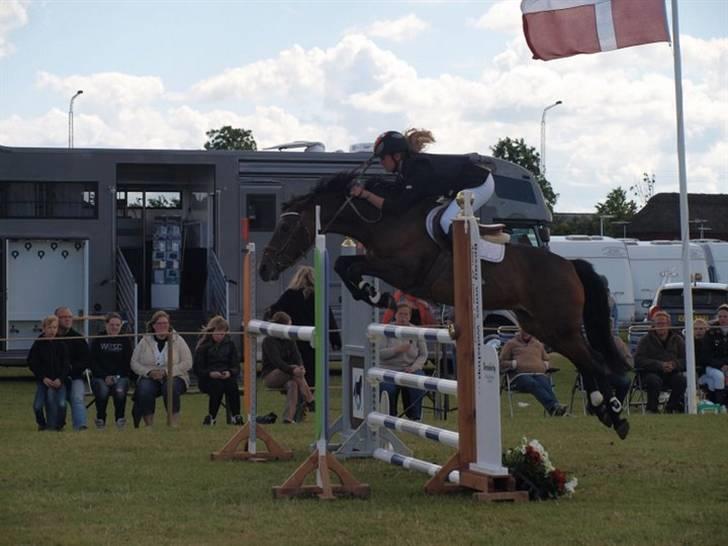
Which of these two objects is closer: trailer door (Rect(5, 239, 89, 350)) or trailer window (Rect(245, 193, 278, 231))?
trailer door (Rect(5, 239, 89, 350))

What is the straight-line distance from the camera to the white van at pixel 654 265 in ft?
109

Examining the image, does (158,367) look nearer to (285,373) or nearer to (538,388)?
(285,373)

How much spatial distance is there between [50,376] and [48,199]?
7.97 m

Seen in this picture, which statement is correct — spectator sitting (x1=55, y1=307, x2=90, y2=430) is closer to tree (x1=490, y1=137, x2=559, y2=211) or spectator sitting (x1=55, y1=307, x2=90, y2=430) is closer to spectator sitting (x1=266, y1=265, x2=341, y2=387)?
spectator sitting (x1=266, y1=265, x2=341, y2=387)

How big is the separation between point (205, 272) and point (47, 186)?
115 inches

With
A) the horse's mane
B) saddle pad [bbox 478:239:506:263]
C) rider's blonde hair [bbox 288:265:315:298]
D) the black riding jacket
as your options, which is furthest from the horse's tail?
rider's blonde hair [bbox 288:265:315:298]

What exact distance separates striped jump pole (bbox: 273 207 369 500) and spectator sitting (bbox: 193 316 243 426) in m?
5.85

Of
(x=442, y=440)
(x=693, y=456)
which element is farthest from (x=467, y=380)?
(x=693, y=456)

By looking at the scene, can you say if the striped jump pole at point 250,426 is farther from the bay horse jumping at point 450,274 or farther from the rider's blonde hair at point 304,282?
the rider's blonde hair at point 304,282

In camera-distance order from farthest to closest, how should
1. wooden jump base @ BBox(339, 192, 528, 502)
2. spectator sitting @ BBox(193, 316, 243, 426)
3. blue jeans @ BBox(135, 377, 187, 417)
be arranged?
spectator sitting @ BBox(193, 316, 243, 426) → blue jeans @ BBox(135, 377, 187, 417) → wooden jump base @ BBox(339, 192, 528, 502)

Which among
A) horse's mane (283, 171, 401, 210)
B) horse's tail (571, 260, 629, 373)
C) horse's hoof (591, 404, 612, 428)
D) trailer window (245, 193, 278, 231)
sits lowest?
horse's hoof (591, 404, 612, 428)

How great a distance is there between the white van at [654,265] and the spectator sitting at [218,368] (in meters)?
21.3

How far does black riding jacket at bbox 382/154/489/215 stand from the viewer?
8969mm

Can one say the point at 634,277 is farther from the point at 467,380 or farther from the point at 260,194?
the point at 467,380
